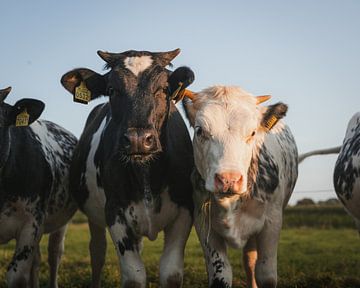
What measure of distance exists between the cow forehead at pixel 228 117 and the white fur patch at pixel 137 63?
75cm

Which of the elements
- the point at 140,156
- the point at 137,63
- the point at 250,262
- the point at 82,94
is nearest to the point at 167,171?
the point at 140,156

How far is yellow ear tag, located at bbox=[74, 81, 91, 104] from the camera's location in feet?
21.5

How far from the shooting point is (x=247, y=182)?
6082 mm

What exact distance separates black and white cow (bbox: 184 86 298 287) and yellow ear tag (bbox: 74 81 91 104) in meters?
1.16

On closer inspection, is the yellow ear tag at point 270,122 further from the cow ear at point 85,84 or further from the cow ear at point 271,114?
the cow ear at point 85,84

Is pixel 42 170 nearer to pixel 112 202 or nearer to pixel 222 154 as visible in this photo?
pixel 112 202

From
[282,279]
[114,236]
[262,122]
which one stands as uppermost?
[262,122]

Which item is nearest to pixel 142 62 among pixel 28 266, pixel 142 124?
pixel 142 124

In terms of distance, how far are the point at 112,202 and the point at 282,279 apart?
4483 mm

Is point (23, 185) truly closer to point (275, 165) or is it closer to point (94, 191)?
point (94, 191)

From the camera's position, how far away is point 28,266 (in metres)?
7.24

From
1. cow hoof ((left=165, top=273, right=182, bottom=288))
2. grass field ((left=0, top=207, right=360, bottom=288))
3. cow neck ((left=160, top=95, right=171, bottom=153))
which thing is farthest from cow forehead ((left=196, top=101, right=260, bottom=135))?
grass field ((left=0, top=207, right=360, bottom=288))

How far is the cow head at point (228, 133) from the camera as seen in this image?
5.31m

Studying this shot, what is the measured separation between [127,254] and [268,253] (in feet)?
4.99
